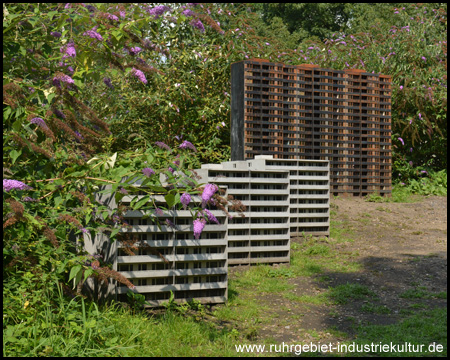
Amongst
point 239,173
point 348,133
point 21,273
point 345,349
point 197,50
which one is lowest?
point 345,349

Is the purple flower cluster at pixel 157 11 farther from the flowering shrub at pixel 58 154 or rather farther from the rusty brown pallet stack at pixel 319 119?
the rusty brown pallet stack at pixel 319 119

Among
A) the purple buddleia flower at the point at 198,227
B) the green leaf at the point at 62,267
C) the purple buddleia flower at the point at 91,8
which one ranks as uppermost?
the purple buddleia flower at the point at 91,8

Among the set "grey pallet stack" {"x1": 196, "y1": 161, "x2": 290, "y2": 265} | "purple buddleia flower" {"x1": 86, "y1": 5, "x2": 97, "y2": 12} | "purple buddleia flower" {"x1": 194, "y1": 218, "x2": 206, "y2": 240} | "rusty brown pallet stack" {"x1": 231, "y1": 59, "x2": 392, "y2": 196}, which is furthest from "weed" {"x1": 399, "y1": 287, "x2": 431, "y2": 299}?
"rusty brown pallet stack" {"x1": 231, "y1": 59, "x2": 392, "y2": 196}

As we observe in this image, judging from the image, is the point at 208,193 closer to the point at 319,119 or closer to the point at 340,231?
the point at 340,231

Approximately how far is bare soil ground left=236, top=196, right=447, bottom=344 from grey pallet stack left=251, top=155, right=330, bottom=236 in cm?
57

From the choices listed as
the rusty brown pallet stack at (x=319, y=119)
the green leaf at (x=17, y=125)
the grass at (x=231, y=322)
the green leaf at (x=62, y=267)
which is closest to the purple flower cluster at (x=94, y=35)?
the green leaf at (x=17, y=125)

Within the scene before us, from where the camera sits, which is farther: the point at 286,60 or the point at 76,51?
the point at 286,60

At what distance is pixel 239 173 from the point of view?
726cm

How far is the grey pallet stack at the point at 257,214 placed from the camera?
711 centimetres

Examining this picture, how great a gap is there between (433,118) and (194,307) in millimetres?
9887

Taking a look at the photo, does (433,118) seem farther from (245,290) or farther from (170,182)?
(170,182)

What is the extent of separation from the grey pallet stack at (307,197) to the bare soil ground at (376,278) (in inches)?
22.4

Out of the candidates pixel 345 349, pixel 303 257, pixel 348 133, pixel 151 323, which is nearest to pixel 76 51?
pixel 151 323

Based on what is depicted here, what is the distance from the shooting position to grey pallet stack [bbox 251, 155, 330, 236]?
27.7ft
